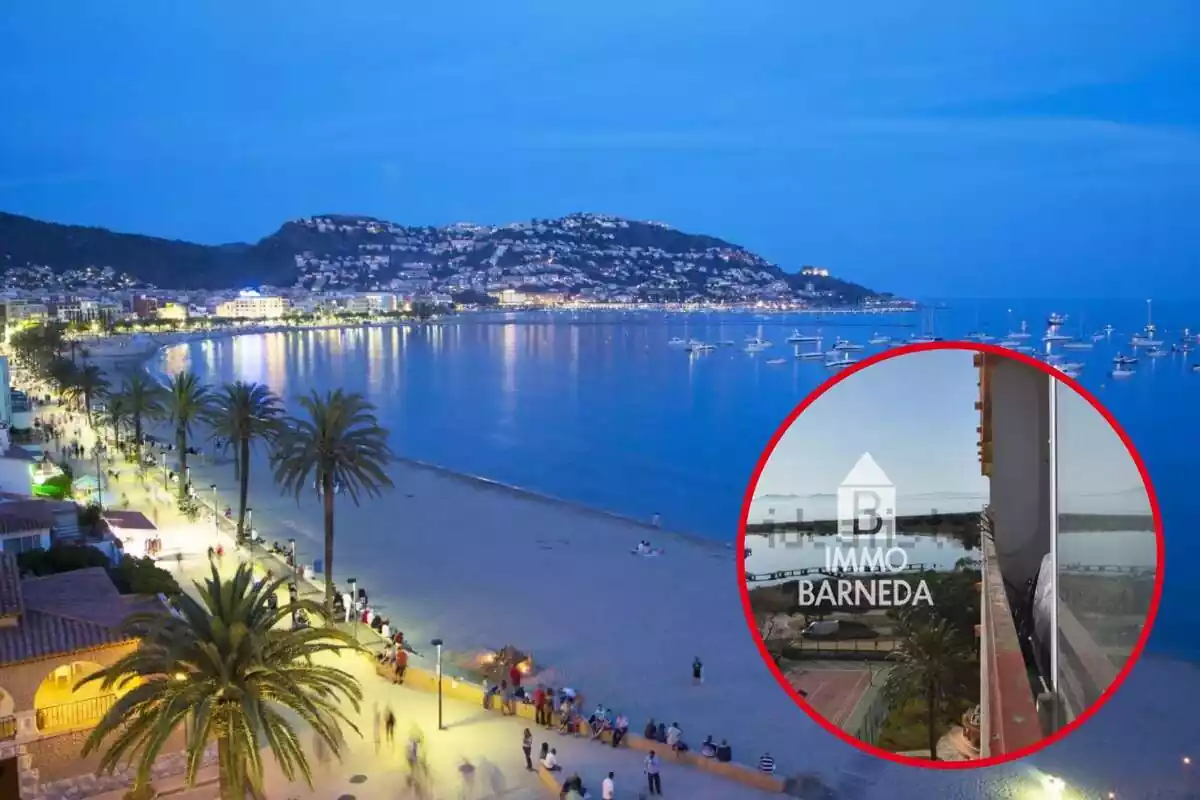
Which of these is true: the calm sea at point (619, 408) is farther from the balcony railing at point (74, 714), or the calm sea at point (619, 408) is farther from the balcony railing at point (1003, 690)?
the balcony railing at point (74, 714)

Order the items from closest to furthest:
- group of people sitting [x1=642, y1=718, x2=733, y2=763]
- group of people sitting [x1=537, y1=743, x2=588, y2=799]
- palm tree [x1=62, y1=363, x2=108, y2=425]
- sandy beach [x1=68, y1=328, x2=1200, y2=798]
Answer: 1. group of people sitting [x1=537, y1=743, x2=588, y2=799]
2. group of people sitting [x1=642, y1=718, x2=733, y2=763]
3. sandy beach [x1=68, y1=328, x2=1200, y2=798]
4. palm tree [x1=62, y1=363, x2=108, y2=425]

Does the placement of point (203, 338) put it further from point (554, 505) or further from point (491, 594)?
point (491, 594)

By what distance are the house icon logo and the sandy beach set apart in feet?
24.9

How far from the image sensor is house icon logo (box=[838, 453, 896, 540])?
1757 millimetres

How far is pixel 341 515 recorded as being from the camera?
29.1 m

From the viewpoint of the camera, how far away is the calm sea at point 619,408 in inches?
1512

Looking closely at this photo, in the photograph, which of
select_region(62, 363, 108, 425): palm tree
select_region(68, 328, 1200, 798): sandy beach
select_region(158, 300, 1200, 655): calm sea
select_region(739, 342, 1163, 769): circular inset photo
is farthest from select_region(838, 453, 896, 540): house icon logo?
select_region(62, 363, 108, 425): palm tree

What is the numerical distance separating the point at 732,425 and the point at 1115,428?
5818 cm

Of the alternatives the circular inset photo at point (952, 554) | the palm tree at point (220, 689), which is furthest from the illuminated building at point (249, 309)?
the circular inset photo at point (952, 554)

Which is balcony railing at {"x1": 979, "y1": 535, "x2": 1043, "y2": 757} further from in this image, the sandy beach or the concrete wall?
the sandy beach

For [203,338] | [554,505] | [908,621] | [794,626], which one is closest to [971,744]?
[908,621]

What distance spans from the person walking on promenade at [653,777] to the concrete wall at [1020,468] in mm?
9899

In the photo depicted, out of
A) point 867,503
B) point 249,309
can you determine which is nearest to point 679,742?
point 867,503

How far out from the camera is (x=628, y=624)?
18.9m
